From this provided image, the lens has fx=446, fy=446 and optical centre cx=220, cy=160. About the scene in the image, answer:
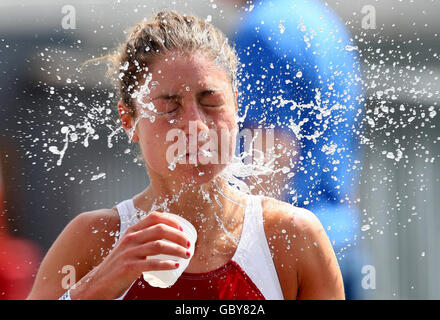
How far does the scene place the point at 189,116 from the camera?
93cm

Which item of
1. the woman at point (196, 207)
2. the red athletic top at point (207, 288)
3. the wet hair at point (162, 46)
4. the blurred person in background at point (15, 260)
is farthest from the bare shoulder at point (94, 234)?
the blurred person in background at point (15, 260)

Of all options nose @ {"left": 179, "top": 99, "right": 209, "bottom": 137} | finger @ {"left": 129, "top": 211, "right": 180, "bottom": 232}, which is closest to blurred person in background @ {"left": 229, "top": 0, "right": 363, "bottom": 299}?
nose @ {"left": 179, "top": 99, "right": 209, "bottom": 137}

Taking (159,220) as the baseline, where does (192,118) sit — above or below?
above

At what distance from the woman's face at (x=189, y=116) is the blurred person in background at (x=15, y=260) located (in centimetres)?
A: 126

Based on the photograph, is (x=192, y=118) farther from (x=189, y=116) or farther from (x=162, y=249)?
(x=162, y=249)

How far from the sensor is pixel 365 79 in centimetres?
179

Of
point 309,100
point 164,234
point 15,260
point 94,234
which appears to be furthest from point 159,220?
point 15,260

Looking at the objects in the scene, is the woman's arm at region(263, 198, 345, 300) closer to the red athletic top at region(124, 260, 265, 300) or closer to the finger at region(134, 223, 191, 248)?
the red athletic top at region(124, 260, 265, 300)

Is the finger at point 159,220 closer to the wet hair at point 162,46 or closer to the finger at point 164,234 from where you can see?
the finger at point 164,234

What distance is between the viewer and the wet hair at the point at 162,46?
977mm

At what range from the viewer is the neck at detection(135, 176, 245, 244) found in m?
1.02

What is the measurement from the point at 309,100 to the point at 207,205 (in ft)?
2.80

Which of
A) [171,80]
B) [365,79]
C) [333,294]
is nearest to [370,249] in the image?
[365,79]

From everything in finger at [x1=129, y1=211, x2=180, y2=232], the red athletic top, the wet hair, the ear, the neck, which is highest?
the wet hair
